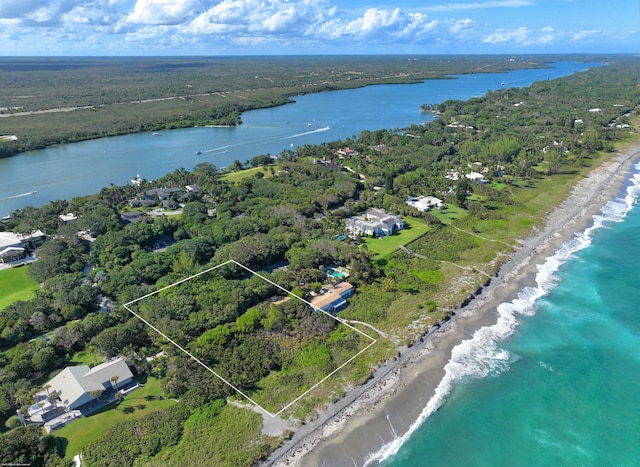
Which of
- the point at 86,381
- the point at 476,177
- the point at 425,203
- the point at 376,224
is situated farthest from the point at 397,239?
the point at 86,381

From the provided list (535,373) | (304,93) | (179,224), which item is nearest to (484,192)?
(535,373)

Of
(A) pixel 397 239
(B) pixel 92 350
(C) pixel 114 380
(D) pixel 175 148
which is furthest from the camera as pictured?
(D) pixel 175 148

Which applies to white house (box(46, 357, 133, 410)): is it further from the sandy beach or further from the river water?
the river water

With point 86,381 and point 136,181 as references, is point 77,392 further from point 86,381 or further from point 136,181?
point 136,181

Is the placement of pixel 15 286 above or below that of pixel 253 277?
below

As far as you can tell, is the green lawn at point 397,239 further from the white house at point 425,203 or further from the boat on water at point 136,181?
the boat on water at point 136,181

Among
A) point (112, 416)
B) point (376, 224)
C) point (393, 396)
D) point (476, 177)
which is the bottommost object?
point (393, 396)

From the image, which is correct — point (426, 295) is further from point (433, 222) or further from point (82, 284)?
point (82, 284)

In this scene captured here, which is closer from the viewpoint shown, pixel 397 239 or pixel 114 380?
pixel 114 380
